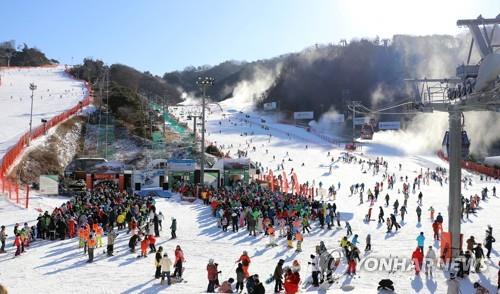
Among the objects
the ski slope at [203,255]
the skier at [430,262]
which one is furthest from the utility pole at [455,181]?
the ski slope at [203,255]

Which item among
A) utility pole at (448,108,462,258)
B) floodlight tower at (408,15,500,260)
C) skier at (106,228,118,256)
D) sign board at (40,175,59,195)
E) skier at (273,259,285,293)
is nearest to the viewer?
floodlight tower at (408,15,500,260)

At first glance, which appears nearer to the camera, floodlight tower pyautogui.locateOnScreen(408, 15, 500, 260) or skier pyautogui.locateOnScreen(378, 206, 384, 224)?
floodlight tower pyautogui.locateOnScreen(408, 15, 500, 260)

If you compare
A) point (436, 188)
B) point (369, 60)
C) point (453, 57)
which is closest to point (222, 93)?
point (369, 60)

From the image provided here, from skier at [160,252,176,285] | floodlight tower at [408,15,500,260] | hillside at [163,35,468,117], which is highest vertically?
hillside at [163,35,468,117]

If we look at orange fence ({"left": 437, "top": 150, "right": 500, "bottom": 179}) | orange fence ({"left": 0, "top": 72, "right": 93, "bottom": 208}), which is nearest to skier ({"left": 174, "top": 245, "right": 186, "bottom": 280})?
orange fence ({"left": 0, "top": 72, "right": 93, "bottom": 208})

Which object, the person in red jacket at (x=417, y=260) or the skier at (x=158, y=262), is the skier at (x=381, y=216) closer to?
the person in red jacket at (x=417, y=260)

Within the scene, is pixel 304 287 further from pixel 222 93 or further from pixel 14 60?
pixel 222 93

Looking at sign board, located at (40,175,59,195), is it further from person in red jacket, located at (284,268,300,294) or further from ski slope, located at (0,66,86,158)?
person in red jacket, located at (284,268,300,294)
